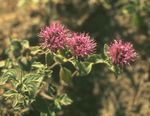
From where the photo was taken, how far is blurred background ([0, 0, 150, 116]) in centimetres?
329

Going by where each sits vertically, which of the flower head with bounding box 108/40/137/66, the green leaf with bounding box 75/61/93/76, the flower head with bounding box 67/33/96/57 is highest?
the flower head with bounding box 67/33/96/57

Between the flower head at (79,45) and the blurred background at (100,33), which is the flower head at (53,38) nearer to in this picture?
the flower head at (79,45)

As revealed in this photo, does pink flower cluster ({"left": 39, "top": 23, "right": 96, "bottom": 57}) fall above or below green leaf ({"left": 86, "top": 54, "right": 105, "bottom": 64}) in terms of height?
above

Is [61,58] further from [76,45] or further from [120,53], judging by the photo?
[120,53]

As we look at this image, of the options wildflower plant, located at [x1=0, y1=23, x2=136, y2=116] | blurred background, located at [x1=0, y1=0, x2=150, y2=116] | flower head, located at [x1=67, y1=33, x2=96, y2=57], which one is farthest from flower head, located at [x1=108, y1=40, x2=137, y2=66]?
blurred background, located at [x1=0, y1=0, x2=150, y2=116]

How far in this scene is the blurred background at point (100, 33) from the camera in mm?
3287

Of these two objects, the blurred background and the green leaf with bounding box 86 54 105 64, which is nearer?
the green leaf with bounding box 86 54 105 64

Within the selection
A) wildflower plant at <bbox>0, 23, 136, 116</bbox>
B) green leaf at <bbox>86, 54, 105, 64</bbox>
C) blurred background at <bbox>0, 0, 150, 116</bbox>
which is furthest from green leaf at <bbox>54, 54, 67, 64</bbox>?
blurred background at <bbox>0, 0, 150, 116</bbox>

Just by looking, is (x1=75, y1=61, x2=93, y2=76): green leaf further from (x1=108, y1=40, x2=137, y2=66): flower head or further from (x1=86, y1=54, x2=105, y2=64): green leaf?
(x1=108, y1=40, x2=137, y2=66): flower head

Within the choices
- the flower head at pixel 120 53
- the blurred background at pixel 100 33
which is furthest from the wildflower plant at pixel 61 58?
the blurred background at pixel 100 33

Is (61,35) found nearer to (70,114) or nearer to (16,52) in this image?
(16,52)

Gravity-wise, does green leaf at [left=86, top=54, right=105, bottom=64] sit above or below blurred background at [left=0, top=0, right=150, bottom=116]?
below

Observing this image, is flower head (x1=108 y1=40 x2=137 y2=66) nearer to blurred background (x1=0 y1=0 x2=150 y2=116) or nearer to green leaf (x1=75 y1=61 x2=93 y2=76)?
green leaf (x1=75 y1=61 x2=93 y2=76)

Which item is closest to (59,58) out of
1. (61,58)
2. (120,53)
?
(61,58)
